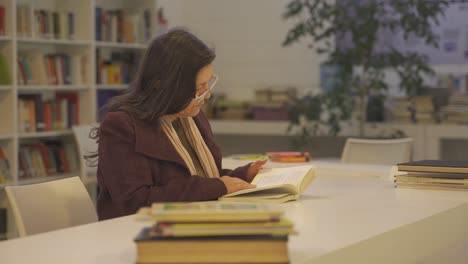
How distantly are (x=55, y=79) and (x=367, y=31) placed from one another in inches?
98.1

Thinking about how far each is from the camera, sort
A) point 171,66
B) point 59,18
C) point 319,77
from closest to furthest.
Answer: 1. point 171,66
2. point 59,18
3. point 319,77

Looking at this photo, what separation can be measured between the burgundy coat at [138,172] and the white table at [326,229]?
28 cm

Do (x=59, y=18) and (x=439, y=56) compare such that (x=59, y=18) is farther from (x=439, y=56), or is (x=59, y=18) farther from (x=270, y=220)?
(x=270, y=220)

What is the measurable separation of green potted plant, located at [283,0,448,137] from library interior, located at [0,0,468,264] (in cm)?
2

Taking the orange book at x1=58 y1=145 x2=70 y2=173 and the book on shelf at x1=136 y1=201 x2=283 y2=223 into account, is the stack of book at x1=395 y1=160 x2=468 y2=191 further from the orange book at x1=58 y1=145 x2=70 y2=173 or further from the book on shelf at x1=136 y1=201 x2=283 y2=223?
the orange book at x1=58 y1=145 x2=70 y2=173

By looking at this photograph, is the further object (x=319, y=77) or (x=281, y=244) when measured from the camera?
(x=319, y=77)

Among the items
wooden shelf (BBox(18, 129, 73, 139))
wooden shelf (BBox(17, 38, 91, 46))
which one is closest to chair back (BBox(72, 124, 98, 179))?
wooden shelf (BBox(18, 129, 73, 139))

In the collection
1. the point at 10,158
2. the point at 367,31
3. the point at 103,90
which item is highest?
the point at 367,31

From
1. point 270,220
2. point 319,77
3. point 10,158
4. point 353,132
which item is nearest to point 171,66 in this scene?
point 270,220

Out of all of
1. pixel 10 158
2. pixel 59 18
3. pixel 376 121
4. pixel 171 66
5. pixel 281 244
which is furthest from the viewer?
pixel 376 121

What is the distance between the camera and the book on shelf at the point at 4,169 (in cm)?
586

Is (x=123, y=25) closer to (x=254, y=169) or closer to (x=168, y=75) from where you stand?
(x=254, y=169)

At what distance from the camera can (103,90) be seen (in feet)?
22.6

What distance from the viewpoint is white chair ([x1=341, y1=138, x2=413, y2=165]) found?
464 centimetres
